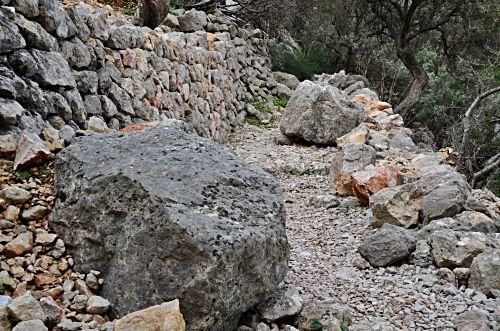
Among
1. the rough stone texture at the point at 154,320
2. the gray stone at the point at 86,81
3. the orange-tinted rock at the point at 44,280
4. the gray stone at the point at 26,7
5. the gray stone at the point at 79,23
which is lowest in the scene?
the orange-tinted rock at the point at 44,280

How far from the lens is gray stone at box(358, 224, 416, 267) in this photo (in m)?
4.39

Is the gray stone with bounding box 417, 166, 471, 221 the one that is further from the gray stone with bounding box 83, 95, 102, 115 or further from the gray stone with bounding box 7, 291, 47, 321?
the gray stone with bounding box 7, 291, 47, 321

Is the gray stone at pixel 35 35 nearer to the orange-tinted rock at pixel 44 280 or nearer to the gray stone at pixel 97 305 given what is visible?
the orange-tinted rock at pixel 44 280

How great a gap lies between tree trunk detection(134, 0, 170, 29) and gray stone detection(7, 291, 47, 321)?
19.8 ft

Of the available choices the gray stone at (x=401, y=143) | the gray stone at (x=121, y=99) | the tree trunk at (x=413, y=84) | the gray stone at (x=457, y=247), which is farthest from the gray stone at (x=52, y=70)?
the tree trunk at (x=413, y=84)

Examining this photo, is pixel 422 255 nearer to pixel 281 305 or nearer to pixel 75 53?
pixel 281 305

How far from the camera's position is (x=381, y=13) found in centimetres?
1404

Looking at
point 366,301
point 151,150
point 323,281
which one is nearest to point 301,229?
point 323,281

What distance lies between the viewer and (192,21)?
10047 millimetres

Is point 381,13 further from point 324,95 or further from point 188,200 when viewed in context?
point 188,200

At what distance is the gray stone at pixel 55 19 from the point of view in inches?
164

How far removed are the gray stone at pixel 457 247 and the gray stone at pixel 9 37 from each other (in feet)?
12.3

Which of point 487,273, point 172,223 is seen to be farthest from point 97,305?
point 487,273

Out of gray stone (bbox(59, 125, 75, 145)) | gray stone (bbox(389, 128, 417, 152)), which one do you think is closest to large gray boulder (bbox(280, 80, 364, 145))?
gray stone (bbox(389, 128, 417, 152))
